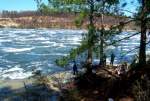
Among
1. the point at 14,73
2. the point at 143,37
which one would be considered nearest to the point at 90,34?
the point at 143,37

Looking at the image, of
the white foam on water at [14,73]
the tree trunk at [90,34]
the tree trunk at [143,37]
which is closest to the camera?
the tree trunk at [143,37]

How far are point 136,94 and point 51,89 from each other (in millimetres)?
7260

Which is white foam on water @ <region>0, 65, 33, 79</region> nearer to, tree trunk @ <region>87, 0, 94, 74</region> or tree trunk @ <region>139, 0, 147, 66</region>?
tree trunk @ <region>87, 0, 94, 74</region>

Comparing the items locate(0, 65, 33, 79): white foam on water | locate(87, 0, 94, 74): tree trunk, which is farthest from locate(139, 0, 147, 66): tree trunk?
locate(0, 65, 33, 79): white foam on water

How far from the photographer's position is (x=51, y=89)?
20.3 metres

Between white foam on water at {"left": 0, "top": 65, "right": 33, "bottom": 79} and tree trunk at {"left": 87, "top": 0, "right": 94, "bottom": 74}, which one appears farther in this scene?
white foam on water at {"left": 0, "top": 65, "right": 33, "bottom": 79}

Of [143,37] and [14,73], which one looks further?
[14,73]

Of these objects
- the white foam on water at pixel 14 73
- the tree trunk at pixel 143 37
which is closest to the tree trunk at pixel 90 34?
the tree trunk at pixel 143 37

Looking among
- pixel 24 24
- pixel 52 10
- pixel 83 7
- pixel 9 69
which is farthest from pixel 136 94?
pixel 24 24

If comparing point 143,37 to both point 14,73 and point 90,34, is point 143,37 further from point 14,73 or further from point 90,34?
point 14,73

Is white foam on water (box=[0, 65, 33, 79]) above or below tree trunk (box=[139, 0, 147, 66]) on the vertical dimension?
below

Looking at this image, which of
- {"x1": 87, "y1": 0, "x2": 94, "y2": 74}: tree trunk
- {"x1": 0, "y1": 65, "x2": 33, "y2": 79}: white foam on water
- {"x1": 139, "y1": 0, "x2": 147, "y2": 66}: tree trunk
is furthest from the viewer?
{"x1": 0, "y1": 65, "x2": 33, "y2": 79}: white foam on water

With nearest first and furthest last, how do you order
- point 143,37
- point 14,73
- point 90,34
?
point 143,37
point 90,34
point 14,73

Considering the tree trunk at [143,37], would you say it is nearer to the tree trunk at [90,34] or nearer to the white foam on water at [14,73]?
the tree trunk at [90,34]
